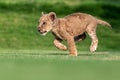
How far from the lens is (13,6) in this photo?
82.1ft


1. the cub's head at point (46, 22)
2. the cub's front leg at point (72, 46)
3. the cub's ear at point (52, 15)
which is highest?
the cub's ear at point (52, 15)

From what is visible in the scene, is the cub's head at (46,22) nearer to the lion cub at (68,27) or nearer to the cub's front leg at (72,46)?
the lion cub at (68,27)

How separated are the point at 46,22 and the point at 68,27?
1.99ft

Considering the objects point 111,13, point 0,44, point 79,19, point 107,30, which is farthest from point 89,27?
point 111,13

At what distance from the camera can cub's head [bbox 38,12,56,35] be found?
13.6m

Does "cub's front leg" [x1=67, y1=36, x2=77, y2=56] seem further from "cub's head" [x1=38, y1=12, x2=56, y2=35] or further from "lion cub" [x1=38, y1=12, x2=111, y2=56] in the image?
"cub's head" [x1=38, y1=12, x2=56, y2=35]

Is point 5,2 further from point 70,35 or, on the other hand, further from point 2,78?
point 2,78

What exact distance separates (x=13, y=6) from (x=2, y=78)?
17018 mm

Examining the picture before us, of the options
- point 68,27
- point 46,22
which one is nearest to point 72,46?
point 68,27

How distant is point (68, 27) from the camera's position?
14117 mm

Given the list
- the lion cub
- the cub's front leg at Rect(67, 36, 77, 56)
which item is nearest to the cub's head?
the lion cub

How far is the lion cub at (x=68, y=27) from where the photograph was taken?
13.7 metres

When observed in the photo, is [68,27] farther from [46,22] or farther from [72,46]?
[46,22]

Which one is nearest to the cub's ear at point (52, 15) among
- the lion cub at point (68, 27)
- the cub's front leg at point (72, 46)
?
the lion cub at point (68, 27)
